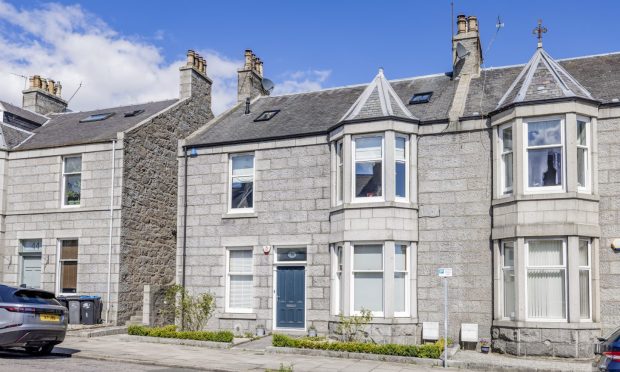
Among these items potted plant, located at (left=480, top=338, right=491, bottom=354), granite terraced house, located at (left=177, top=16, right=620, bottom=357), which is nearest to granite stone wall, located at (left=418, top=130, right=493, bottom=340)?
granite terraced house, located at (left=177, top=16, right=620, bottom=357)

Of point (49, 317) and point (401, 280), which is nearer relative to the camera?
point (49, 317)

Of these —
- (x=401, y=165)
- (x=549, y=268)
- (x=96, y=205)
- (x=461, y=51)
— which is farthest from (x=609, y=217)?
(x=96, y=205)

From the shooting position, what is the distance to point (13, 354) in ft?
51.9

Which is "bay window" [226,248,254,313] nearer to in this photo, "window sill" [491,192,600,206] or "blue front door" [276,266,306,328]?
"blue front door" [276,266,306,328]

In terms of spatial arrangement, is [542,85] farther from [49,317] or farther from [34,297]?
[34,297]

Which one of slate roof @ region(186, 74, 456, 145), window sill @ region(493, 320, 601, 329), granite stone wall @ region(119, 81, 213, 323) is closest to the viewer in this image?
window sill @ region(493, 320, 601, 329)

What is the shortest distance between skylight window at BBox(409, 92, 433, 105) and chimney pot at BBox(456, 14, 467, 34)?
245 cm

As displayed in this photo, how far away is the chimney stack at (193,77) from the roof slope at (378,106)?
29.9 ft

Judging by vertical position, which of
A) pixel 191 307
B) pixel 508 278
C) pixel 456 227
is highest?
pixel 456 227

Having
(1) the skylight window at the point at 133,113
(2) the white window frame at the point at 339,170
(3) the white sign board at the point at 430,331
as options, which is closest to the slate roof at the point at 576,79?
(2) the white window frame at the point at 339,170

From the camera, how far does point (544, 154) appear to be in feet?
59.0

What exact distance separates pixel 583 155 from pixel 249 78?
1362cm

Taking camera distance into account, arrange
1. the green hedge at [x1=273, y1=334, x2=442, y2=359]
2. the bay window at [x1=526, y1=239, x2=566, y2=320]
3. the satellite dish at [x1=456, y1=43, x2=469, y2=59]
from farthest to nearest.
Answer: the satellite dish at [x1=456, y1=43, x2=469, y2=59] → the bay window at [x1=526, y1=239, x2=566, y2=320] → the green hedge at [x1=273, y1=334, x2=442, y2=359]

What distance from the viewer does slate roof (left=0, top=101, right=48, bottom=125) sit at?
26.6 m
